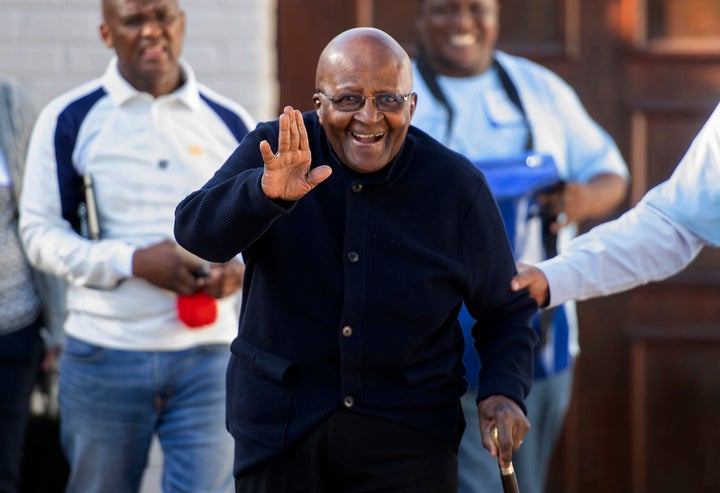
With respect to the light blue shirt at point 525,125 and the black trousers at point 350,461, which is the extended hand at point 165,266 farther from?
the black trousers at point 350,461

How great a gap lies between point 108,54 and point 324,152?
229 cm

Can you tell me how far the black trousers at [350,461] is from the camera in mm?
2812

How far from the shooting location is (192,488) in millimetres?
3805

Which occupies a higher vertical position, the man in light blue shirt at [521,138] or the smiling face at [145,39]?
the smiling face at [145,39]

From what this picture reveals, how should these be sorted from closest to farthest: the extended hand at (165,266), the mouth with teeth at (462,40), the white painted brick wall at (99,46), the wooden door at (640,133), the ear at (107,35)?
the extended hand at (165,266)
the ear at (107,35)
the mouth with teeth at (462,40)
the white painted brick wall at (99,46)
the wooden door at (640,133)

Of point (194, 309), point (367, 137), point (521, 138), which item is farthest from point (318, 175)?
point (521, 138)

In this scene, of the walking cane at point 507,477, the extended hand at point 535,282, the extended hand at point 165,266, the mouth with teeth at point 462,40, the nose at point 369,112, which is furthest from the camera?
the mouth with teeth at point 462,40

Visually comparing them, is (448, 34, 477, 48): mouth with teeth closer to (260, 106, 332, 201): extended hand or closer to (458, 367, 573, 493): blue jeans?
(458, 367, 573, 493): blue jeans

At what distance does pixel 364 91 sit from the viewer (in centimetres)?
279

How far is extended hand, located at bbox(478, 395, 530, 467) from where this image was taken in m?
2.86

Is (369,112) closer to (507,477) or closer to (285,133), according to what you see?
(285,133)

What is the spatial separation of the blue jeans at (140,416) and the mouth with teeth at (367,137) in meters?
1.23

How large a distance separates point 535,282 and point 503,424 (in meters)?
0.51

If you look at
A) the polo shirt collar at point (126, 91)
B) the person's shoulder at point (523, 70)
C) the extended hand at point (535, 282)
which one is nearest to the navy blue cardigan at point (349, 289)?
the extended hand at point (535, 282)
